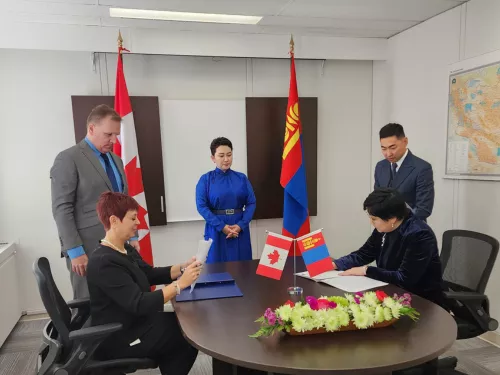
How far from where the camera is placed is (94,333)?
1461mm

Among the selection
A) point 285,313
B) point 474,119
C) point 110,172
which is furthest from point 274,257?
point 474,119

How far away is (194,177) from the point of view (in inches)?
147

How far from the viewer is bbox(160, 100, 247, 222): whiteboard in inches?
143

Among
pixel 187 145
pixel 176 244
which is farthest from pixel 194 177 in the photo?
pixel 176 244

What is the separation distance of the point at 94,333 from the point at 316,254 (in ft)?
3.48

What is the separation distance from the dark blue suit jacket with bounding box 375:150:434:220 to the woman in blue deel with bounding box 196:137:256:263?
3.99 ft

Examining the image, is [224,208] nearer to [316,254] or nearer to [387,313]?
[316,254]

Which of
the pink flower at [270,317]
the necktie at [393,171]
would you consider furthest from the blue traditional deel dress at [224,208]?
the pink flower at [270,317]

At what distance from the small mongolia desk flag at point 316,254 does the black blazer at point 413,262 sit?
262 millimetres

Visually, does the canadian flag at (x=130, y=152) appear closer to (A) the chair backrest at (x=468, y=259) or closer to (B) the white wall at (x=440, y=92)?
(A) the chair backrest at (x=468, y=259)

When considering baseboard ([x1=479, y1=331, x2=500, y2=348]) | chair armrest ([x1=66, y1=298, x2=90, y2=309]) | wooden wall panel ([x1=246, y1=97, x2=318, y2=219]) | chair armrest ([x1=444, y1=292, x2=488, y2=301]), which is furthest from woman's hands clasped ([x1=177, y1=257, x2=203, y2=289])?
baseboard ([x1=479, y1=331, x2=500, y2=348])

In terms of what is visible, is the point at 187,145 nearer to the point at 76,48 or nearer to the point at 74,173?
the point at 76,48

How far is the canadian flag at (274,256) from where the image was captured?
1.88 metres

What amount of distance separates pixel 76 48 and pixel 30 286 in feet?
7.51
